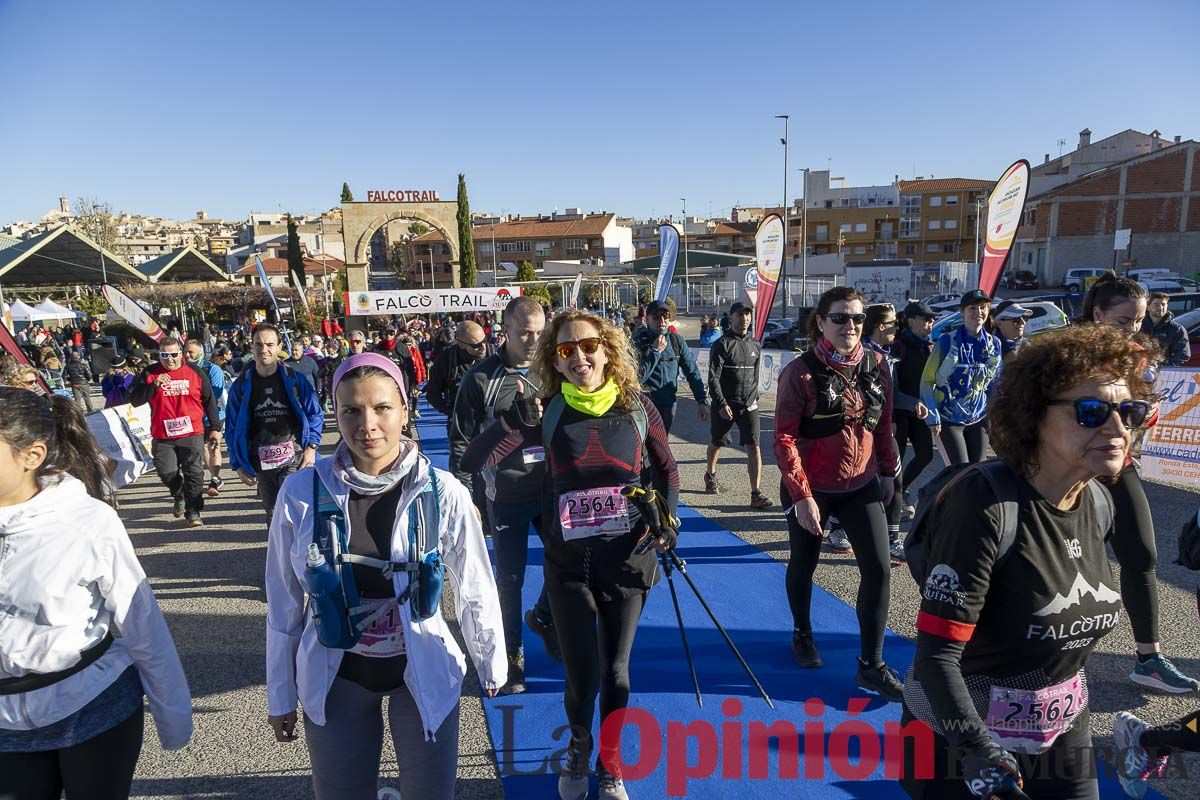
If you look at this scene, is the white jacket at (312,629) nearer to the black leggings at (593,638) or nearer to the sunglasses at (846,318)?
the black leggings at (593,638)

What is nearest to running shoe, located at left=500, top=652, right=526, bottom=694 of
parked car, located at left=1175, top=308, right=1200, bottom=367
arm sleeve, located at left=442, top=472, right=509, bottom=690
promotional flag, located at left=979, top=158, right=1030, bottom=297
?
arm sleeve, located at left=442, top=472, right=509, bottom=690

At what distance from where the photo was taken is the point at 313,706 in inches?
81.2

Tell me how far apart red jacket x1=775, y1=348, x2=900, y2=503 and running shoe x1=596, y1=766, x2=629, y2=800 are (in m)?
1.54

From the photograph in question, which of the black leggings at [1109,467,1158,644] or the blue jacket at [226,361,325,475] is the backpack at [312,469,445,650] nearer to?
the black leggings at [1109,467,1158,644]

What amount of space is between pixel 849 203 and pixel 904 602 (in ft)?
247

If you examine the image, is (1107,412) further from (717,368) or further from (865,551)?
(717,368)

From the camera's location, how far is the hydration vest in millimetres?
3633

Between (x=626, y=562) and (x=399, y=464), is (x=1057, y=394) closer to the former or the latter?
(x=626, y=562)

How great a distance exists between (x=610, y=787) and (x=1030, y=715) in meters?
1.70

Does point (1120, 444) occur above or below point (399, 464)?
above

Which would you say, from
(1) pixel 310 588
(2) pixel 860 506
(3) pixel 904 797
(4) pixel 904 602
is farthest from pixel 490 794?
(4) pixel 904 602

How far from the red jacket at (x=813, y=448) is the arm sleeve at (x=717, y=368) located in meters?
3.17

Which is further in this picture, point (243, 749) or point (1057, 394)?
point (243, 749)

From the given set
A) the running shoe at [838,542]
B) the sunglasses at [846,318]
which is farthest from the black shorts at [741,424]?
the sunglasses at [846,318]
